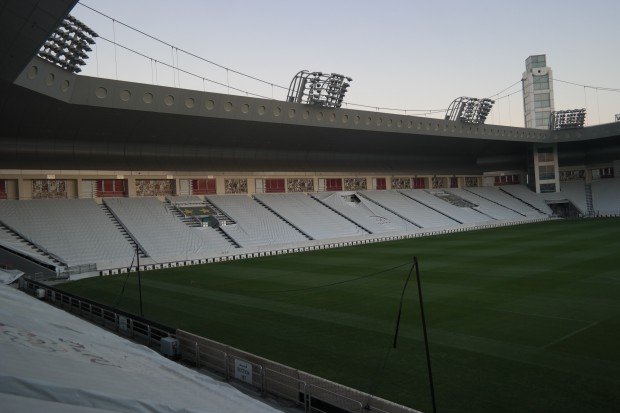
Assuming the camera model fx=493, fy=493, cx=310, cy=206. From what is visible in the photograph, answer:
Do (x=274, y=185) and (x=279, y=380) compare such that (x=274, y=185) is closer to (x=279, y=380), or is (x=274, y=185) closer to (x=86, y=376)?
(x=279, y=380)

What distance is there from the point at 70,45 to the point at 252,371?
22.0 metres

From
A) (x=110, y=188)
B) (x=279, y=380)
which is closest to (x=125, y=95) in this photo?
(x=110, y=188)

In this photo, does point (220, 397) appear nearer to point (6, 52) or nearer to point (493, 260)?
point (6, 52)

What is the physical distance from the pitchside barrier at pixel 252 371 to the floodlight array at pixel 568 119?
194ft

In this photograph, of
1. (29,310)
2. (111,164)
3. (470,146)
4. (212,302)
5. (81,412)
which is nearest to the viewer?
(81,412)

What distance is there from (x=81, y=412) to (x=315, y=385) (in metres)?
4.97

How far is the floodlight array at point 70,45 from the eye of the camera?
24.3 meters

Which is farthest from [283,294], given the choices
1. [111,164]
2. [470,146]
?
[470,146]

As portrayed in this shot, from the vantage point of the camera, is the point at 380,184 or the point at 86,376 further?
the point at 380,184

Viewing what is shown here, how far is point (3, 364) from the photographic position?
15.4 ft

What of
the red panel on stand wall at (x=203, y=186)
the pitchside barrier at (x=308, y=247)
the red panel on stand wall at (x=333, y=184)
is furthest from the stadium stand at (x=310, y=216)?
the red panel on stand wall at (x=203, y=186)

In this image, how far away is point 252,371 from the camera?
979cm

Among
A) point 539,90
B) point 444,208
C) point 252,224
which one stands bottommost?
point 252,224

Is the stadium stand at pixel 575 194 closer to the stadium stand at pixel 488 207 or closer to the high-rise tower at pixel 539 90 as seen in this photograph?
the stadium stand at pixel 488 207
